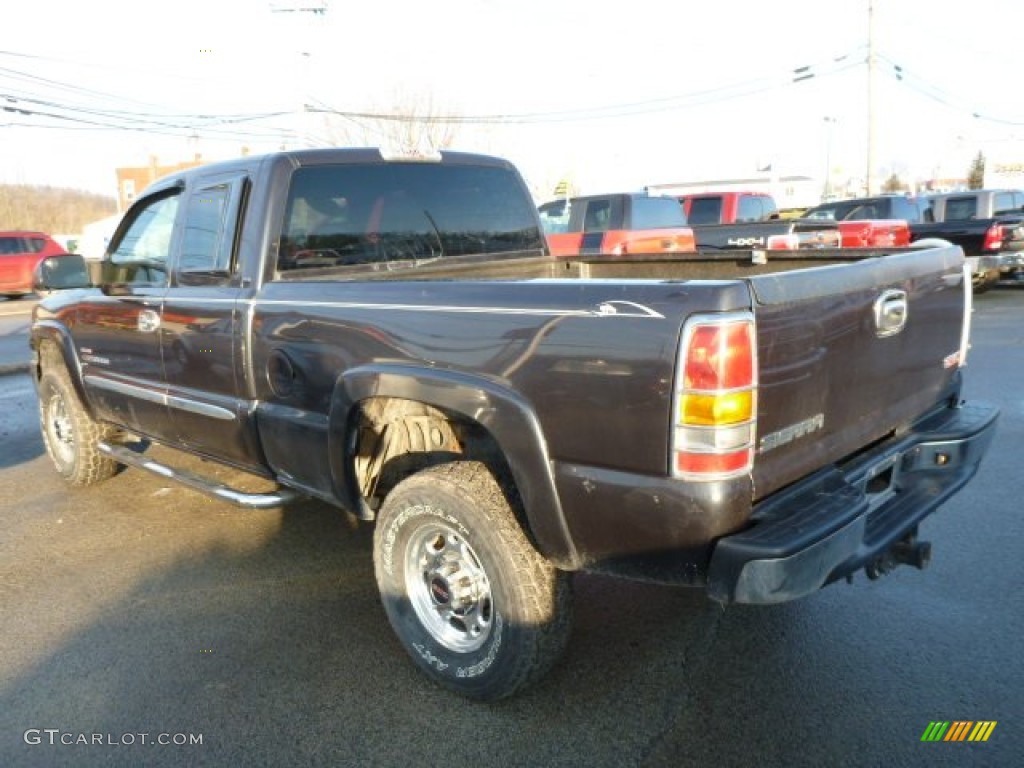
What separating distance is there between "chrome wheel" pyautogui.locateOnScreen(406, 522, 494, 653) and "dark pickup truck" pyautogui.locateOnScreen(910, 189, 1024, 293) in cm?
1116

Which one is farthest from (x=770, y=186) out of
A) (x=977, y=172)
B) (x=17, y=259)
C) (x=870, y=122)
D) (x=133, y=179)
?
(x=17, y=259)

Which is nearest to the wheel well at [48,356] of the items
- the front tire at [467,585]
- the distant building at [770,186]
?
the front tire at [467,585]

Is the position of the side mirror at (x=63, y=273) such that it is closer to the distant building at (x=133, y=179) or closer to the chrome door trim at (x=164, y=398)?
the chrome door trim at (x=164, y=398)

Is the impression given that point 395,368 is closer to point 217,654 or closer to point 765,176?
point 217,654

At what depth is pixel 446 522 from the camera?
287cm

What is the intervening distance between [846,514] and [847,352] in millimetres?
570

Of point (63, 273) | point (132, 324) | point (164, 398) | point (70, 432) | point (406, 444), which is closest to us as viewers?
point (406, 444)

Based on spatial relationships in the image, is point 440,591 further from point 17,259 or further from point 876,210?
point 17,259

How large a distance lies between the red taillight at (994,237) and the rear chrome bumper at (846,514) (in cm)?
1243

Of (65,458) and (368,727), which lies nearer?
(368,727)

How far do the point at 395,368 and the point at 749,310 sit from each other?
50.6 inches

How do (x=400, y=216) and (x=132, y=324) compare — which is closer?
(x=400, y=216)

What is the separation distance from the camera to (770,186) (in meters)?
64.6

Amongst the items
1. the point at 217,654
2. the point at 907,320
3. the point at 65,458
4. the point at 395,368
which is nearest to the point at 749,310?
the point at 907,320
